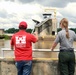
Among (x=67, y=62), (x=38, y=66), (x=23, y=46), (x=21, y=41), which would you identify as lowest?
(x=38, y=66)

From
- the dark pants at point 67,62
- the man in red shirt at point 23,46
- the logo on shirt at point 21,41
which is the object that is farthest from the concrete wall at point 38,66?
the logo on shirt at point 21,41

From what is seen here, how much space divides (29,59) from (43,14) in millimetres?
38871

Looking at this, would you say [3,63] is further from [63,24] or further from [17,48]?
[63,24]

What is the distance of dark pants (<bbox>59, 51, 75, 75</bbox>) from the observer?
8797 millimetres

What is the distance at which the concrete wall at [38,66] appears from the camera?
9.55 meters

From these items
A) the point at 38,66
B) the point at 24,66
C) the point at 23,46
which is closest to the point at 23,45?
the point at 23,46

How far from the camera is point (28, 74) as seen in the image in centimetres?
891

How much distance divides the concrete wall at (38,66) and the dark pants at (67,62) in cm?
55

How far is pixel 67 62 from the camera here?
887 cm

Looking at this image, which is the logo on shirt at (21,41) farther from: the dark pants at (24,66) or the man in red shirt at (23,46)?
the dark pants at (24,66)

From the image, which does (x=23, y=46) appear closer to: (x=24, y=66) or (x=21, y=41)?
(x=21, y=41)

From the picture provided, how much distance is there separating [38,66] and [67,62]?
103 cm

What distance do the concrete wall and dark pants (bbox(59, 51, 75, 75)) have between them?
555 mm

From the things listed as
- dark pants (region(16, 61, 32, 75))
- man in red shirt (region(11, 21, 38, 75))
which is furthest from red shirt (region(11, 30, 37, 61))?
dark pants (region(16, 61, 32, 75))
